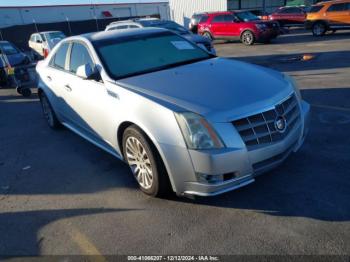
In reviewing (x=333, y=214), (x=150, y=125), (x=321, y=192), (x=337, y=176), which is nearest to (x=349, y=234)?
(x=333, y=214)

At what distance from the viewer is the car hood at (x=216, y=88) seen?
3113 mm

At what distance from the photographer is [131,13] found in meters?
44.9

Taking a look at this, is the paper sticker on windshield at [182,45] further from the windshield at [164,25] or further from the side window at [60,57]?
the windshield at [164,25]

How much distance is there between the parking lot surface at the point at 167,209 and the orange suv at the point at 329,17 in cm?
1433

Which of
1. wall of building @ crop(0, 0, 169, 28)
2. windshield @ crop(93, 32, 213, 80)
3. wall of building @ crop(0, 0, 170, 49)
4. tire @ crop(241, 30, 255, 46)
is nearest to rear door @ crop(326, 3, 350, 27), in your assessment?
tire @ crop(241, 30, 255, 46)

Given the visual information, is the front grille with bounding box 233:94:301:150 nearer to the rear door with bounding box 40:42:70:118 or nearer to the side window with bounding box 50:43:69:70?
the rear door with bounding box 40:42:70:118

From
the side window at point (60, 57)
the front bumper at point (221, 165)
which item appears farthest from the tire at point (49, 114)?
the front bumper at point (221, 165)

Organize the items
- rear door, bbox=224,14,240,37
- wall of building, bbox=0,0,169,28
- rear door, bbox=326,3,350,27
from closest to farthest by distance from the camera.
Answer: rear door, bbox=326,3,350,27 → rear door, bbox=224,14,240,37 → wall of building, bbox=0,0,169,28

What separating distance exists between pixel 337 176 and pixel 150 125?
2146mm

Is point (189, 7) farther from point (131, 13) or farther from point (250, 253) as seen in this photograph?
point (250, 253)

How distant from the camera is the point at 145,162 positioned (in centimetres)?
356

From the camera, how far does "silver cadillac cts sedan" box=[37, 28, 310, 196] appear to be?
3027 mm

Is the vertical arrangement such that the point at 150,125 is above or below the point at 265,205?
above

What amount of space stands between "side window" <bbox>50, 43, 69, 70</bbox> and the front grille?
337cm
